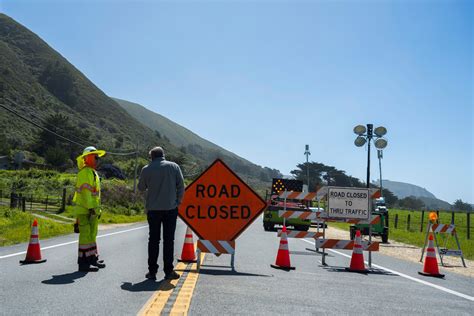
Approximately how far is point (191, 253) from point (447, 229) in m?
7.06

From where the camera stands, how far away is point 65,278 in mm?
6965

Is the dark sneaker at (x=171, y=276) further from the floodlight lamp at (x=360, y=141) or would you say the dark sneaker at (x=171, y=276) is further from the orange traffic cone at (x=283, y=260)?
the floodlight lamp at (x=360, y=141)

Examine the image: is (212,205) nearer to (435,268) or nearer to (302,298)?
(302,298)

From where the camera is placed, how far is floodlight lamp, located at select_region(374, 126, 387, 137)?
2364 cm

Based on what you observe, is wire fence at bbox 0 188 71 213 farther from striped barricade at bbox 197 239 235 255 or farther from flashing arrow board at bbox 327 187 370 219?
striped barricade at bbox 197 239 235 255

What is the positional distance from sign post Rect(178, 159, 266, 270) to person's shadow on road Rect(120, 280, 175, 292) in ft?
6.34

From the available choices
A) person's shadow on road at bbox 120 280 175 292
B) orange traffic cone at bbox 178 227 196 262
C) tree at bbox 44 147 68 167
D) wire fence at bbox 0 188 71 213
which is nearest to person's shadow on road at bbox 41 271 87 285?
person's shadow on road at bbox 120 280 175 292

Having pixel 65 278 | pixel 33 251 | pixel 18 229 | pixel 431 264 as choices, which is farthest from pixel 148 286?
pixel 18 229

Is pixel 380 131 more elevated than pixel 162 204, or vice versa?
pixel 380 131

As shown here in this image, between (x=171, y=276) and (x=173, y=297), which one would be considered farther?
(x=171, y=276)

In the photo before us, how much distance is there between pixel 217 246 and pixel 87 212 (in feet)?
7.43

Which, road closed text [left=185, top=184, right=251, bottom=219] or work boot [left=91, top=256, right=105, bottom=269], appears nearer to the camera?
work boot [left=91, top=256, right=105, bottom=269]

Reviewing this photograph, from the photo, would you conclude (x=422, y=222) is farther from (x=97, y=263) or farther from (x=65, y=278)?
(x=65, y=278)

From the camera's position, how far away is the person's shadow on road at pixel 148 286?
621 cm
